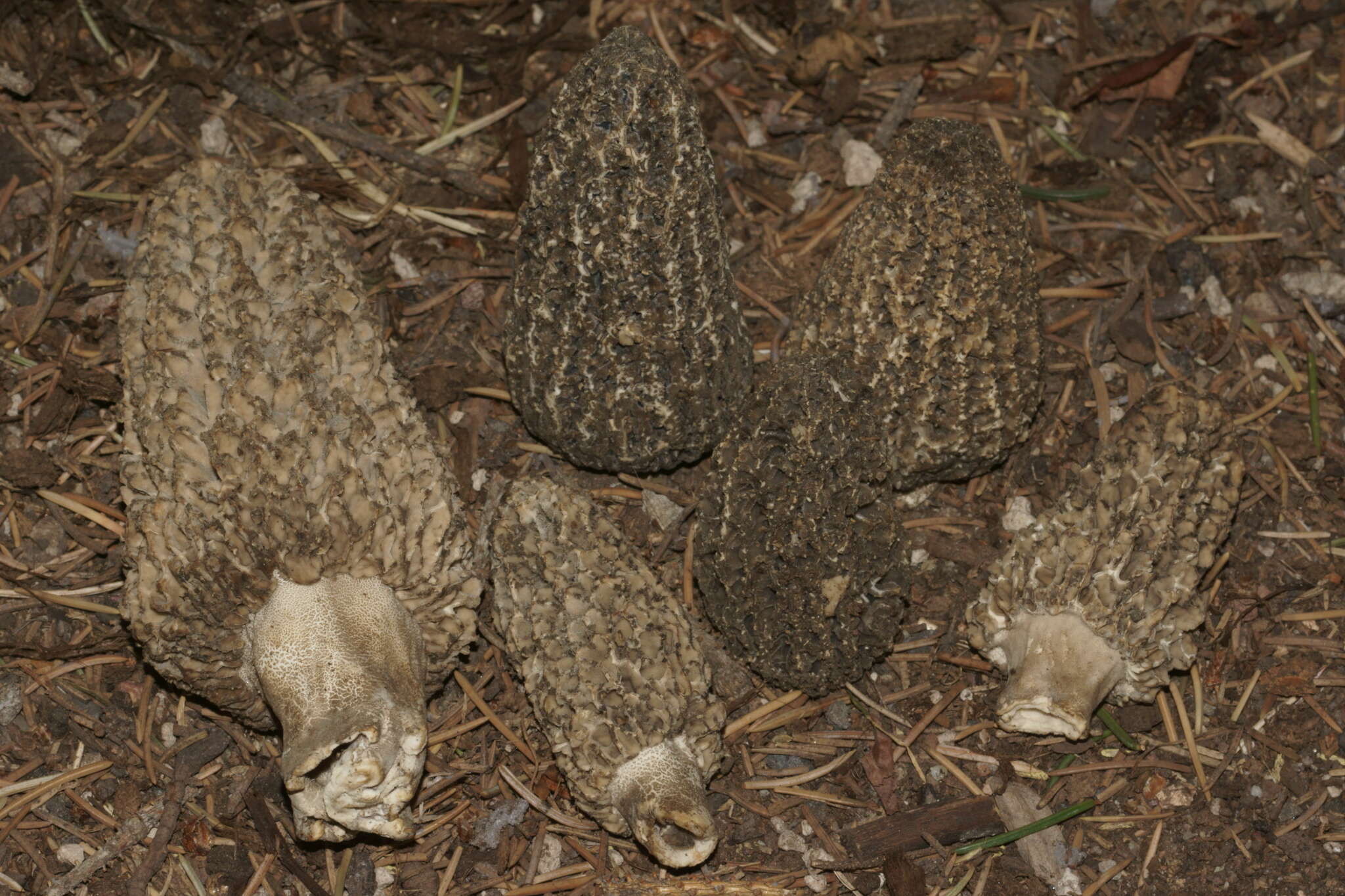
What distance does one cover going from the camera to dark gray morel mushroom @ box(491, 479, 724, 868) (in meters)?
3.61

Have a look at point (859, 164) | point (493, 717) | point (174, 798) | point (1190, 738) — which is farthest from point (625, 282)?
point (1190, 738)

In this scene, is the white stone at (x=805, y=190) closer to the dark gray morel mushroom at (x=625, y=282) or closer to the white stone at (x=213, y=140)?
the dark gray morel mushroom at (x=625, y=282)

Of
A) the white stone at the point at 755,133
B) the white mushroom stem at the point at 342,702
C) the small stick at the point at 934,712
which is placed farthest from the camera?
the white stone at the point at 755,133

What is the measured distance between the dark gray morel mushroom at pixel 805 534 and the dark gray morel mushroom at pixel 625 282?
10.9 inches

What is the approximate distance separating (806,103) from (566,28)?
92 centimetres

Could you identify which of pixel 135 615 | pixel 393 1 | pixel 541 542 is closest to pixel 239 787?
pixel 135 615

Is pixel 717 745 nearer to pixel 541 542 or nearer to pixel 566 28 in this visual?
pixel 541 542

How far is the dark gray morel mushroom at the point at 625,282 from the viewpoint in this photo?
3.57m

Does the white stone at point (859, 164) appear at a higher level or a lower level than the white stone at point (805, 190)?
higher

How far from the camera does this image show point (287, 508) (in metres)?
3.47

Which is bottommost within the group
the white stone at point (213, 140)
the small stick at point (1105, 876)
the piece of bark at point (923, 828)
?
the small stick at point (1105, 876)

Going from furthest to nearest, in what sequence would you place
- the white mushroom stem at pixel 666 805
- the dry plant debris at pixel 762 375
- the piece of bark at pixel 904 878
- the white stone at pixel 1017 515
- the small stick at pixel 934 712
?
the white stone at pixel 1017 515
the small stick at pixel 934 712
the dry plant debris at pixel 762 375
the piece of bark at pixel 904 878
the white mushroom stem at pixel 666 805

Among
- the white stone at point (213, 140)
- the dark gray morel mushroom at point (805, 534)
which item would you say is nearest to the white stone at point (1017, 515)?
the dark gray morel mushroom at point (805, 534)

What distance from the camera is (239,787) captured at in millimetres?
3922
